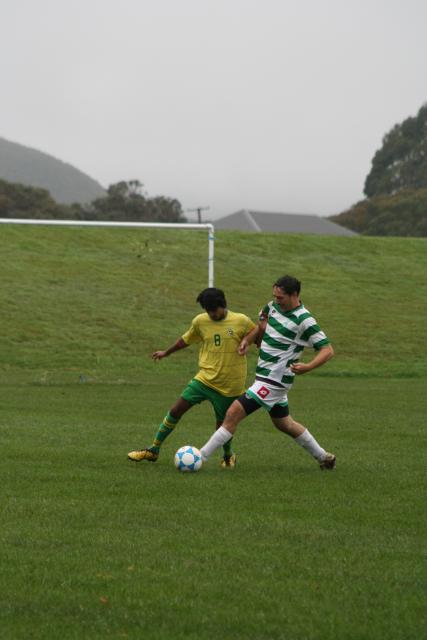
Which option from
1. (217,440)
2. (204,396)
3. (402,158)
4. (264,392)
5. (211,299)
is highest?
(402,158)

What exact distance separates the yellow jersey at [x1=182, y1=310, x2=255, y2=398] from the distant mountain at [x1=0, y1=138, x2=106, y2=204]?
347 ft

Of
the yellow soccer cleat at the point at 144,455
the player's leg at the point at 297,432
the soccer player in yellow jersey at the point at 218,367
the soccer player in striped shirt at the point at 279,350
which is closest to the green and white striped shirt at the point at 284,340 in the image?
the soccer player in striped shirt at the point at 279,350

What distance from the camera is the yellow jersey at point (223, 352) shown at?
1066cm

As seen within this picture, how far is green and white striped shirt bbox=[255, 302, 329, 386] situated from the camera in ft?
32.4

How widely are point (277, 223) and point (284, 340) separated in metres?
72.3

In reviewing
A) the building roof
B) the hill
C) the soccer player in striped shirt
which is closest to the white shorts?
the soccer player in striped shirt

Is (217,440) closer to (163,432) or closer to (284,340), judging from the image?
(163,432)

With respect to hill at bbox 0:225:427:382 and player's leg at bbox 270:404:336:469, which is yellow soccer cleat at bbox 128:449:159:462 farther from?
hill at bbox 0:225:427:382

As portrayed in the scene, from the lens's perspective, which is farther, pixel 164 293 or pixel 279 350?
pixel 164 293

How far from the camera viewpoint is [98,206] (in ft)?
257

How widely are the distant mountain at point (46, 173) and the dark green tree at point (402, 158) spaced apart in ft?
117

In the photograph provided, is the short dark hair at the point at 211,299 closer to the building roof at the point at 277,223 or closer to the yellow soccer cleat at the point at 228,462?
the yellow soccer cleat at the point at 228,462

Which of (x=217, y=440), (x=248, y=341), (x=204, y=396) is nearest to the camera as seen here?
(x=217, y=440)

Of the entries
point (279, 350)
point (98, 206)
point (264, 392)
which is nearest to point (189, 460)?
point (264, 392)
